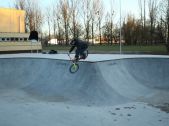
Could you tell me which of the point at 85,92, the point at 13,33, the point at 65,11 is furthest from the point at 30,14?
the point at 85,92

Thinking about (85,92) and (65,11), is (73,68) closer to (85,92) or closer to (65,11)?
(85,92)

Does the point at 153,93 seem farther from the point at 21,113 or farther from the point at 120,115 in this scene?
the point at 21,113

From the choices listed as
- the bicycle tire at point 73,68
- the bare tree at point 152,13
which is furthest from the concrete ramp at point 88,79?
the bare tree at point 152,13

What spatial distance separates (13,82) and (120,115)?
7.18 metres

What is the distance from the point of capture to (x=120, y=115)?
955 centimetres

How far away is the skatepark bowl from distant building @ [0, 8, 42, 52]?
13.9 meters

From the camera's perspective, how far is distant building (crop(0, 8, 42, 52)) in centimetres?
3030

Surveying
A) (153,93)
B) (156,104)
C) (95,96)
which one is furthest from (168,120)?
(153,93)

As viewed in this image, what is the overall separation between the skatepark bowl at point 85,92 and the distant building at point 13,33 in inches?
546

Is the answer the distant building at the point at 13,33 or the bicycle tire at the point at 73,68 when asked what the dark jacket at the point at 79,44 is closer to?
the bicycle tire at the point at 73,68

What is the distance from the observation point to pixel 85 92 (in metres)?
12.4

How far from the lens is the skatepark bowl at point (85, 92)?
8805 mm

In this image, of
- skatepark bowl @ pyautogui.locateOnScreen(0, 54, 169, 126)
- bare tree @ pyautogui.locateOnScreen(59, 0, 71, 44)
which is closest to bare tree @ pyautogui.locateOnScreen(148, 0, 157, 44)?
bare tree @ pyautogui.locateOnScreen(59, 0, 71, 44)

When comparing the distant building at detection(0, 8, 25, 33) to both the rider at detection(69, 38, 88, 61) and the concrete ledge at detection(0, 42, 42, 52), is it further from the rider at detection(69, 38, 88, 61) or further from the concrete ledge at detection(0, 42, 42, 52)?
the rider at detection(69, 38, 88, 61)
